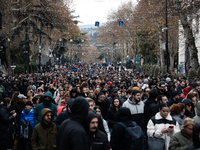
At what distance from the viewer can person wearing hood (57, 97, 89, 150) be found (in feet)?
9.79

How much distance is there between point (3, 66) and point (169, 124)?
42042mm

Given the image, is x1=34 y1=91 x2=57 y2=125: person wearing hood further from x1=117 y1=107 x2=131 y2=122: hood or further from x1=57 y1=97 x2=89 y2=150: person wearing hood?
x1=57 y1=97 x2=89 y2=150: person wearing hood

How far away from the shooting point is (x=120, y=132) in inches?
172

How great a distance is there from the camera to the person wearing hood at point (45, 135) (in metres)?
4.75

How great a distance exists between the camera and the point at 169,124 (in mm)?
4898

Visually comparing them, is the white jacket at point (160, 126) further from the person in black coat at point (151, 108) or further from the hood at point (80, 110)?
the hood at point (80, 110)

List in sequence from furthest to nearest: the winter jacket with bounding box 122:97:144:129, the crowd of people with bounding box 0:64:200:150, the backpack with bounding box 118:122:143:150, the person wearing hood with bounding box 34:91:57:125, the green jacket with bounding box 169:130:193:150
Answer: the winter jacket with bounding box 122:97:144:129 → the person wearing hood with bounding box 34:91:57:125 → the backpack with bounding box 118:122:143:150 → the green jacket with bounding box 169:130:193:150 → the crowd of people with bounding box 0:64:200:150

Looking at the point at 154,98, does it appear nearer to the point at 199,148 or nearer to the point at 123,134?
the point at 123,134

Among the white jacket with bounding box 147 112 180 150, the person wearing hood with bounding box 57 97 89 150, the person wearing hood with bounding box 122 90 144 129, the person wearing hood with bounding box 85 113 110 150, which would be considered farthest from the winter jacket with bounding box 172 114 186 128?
the person wearing hood with bounding box 57 97 89 150

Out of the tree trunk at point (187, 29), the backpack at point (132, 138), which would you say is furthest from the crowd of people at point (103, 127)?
the tree trunk at point (187, 29)

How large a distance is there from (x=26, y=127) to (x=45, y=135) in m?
1.49

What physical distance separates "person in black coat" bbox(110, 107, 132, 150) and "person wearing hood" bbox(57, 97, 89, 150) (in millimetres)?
1322

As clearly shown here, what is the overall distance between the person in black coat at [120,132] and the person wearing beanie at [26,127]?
232 cm

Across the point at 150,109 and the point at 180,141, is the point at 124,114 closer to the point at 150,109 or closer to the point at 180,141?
the point at 180,141
